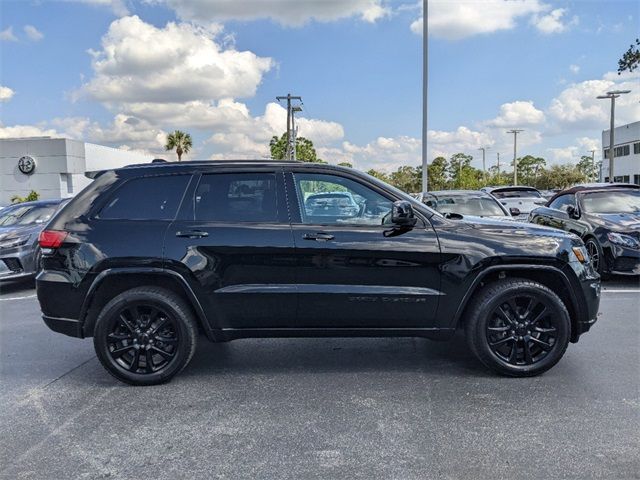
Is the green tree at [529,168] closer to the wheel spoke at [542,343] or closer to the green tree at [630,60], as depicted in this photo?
the green tree at [630,60]

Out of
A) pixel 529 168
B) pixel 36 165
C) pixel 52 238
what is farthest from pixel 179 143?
pixel 52 238

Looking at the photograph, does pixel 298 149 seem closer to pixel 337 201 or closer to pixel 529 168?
pixel 529 168

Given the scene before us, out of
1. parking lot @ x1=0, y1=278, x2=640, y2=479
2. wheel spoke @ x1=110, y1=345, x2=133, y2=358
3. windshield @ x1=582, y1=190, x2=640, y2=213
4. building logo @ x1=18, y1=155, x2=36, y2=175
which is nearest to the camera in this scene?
parking lot @ x1=0, y1=278, x2=640, y2=479

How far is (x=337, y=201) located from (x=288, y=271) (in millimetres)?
732

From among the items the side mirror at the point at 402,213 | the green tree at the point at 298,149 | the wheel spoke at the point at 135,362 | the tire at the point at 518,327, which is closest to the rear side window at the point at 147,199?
the wheel spoke at the point at 135,362

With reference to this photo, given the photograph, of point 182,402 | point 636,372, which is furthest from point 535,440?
point 182,402

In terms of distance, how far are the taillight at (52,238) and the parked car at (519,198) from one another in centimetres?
1692

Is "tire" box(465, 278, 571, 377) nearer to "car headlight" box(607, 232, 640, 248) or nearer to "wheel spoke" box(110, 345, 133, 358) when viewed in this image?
"wheel spoke" box(110, 345, 133, 358)

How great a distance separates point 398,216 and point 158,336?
218cm

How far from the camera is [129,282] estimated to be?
4.50 metres

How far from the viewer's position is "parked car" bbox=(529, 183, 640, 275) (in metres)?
8.18

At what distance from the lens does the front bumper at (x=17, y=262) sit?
9000 millimetres

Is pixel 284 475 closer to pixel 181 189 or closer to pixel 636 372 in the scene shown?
pixel 181 189

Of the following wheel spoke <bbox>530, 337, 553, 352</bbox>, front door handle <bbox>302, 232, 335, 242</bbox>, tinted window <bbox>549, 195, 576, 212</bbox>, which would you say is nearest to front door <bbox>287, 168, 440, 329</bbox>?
front door handle <bbox>302, 232, 335, 242</bbox>
